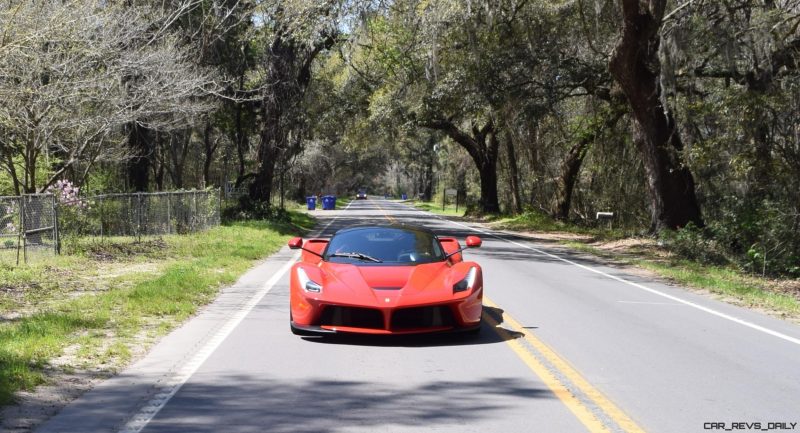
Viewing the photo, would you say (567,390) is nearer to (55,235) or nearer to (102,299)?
(102,299)

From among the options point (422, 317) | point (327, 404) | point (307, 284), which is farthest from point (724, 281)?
point (327, 404)

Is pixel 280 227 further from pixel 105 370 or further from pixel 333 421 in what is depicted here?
pixel 333 421

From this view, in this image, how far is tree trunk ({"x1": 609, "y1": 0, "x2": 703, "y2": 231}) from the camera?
21.1 metres

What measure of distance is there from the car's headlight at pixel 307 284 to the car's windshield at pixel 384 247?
600 millimetres

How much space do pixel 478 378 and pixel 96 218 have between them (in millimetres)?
15433

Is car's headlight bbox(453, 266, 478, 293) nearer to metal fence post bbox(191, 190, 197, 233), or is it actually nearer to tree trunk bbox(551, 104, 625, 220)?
metal fence post bbox(191, 190, 197, 233)

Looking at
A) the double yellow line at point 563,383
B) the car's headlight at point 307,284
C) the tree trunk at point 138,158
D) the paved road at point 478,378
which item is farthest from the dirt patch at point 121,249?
the double yellow line at point 563,383

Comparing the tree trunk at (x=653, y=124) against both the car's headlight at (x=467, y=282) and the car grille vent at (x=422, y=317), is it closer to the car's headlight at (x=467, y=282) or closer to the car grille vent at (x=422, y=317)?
the car's headlight at (x=467, y=282)

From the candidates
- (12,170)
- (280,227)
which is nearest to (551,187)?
(280,227)

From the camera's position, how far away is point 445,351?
313 inches

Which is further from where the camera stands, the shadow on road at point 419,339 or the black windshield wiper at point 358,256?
the black windshield wiper at point 358,256

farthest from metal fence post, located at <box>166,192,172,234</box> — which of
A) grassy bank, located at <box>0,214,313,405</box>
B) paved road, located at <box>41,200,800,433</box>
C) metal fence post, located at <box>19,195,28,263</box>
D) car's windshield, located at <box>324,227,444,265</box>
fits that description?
car's windshield, located at <box>324,227,444,265</box>

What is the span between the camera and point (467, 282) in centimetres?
842

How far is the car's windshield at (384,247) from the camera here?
30.0ft
